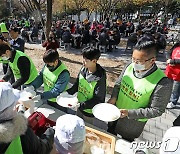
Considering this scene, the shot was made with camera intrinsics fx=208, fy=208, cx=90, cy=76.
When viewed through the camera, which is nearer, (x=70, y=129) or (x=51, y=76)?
(x=70, y=129)

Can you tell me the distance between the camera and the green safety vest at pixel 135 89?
201cm

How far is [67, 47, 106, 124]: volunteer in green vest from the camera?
232 centimetres

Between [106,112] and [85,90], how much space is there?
1.42 feet

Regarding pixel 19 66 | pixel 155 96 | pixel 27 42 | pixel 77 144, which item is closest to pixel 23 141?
pixel 77 144

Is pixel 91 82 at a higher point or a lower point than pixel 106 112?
higher

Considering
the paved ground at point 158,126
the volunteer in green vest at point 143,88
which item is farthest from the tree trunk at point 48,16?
the volunteer in green vest at point 143,88

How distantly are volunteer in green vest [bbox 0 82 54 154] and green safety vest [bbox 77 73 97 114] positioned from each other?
1039 mm

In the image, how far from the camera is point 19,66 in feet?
9.65

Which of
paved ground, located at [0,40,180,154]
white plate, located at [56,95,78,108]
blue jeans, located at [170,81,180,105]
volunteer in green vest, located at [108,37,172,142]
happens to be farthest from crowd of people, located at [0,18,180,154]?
blue jeans, located at [170,81,180,105]

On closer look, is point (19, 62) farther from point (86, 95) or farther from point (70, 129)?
point (70, 129)

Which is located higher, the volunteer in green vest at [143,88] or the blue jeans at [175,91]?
the volunteer in green vest at [143,88]

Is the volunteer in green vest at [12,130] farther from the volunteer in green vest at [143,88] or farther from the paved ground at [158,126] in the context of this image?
the paved ground at [158,126]

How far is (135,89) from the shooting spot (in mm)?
2109

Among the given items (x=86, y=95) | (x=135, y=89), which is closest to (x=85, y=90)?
(x=86, y=95)
